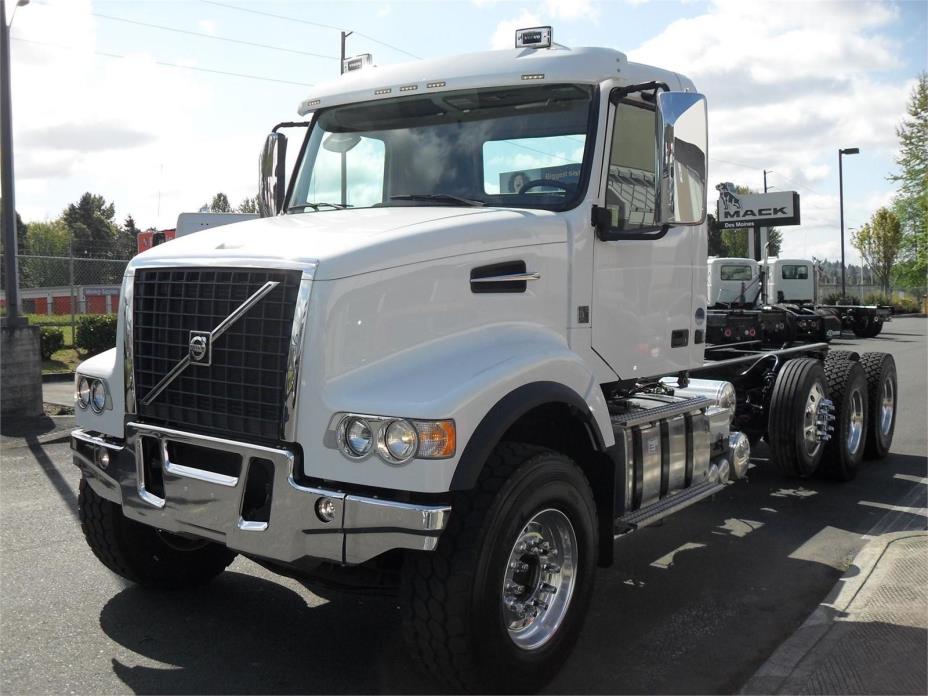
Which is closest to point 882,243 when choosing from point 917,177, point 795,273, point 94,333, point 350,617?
point 917,177

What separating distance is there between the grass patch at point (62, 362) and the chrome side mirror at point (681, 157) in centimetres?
1333

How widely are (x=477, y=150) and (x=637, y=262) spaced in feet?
3.60

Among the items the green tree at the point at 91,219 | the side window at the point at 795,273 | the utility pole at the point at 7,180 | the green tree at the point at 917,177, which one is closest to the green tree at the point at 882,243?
the green tree at the point at 917,177

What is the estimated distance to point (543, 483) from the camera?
373cm

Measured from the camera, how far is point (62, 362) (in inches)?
651

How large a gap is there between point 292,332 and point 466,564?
1142mm

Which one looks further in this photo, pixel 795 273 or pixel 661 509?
pixel 795 273

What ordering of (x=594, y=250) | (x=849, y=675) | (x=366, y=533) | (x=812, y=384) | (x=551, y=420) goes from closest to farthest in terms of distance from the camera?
(x=366, y=533), (x=849, y=675), (x=551, y=420), (x=594, y=250), (x=812, y=384)

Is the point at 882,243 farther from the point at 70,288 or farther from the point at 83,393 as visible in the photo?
the point at 83,393

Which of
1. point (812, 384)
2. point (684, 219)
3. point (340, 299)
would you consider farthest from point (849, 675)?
point (812, 384)

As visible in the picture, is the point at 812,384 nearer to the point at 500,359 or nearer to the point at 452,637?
the point at 500,359

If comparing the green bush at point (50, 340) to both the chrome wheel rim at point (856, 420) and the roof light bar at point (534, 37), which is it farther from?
the roof light bar at point (534, 37)

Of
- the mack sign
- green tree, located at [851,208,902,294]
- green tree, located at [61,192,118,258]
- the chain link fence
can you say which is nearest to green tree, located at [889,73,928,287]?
green tree, located at [851,208,902,294]

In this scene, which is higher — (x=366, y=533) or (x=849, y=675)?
(x=366, y=533)
